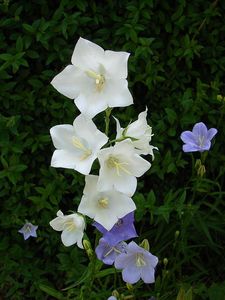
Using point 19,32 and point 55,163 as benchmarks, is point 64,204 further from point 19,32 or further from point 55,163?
point 55,163

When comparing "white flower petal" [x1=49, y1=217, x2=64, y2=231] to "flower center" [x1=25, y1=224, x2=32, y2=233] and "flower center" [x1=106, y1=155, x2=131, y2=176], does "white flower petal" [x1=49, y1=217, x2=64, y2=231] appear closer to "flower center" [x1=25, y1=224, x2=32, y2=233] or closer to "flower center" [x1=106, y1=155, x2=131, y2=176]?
"flower center" [x1=106, y1=155, x2=131, y2=176]

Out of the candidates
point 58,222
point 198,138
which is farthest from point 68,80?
point 198,138

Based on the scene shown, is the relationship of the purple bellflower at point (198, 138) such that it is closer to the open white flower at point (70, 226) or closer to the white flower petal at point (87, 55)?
the open white flower at point (70, 226)

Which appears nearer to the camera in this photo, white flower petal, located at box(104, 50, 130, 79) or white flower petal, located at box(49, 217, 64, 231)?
white flower petal, located at box(104, 50, 130, 79)

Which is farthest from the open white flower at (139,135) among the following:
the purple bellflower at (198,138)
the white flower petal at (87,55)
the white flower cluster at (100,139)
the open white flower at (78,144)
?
the purple bellflower at (198,138)

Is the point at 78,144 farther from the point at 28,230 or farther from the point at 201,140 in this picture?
the point at 28,230

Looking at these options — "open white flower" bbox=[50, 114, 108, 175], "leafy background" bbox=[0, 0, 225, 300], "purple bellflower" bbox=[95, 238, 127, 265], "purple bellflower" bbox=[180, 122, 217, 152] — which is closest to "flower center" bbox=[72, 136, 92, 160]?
"open white flower" bbox=[50, 114, 108, 175]
